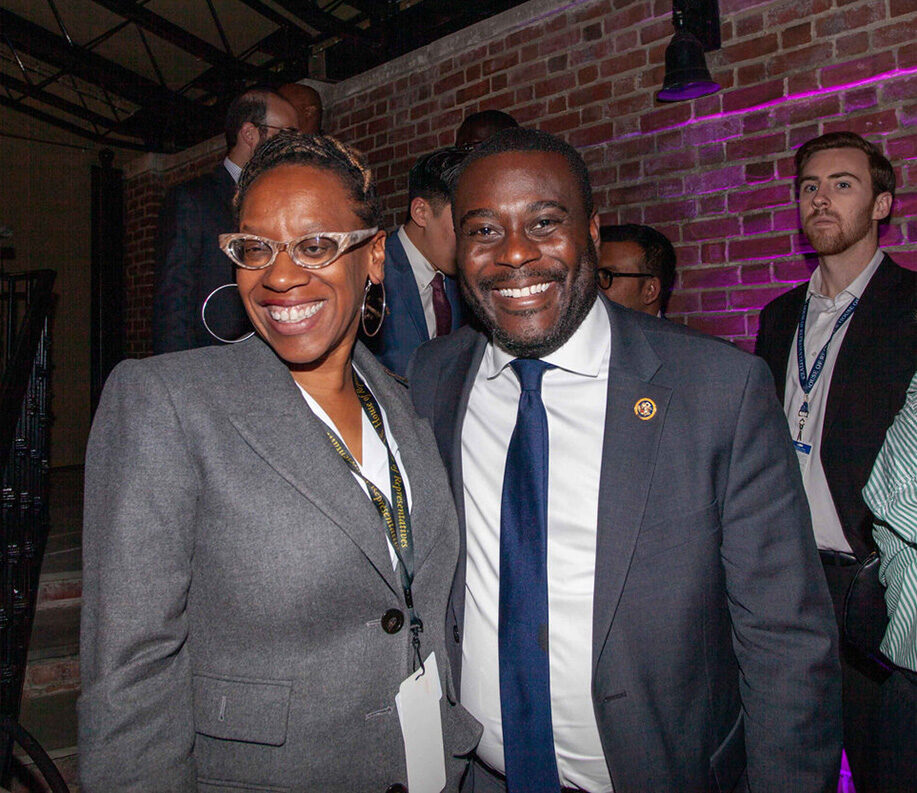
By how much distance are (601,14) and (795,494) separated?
3.00 meters

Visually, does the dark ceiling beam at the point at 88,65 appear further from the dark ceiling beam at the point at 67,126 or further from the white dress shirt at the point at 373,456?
the white dress shirt at the point at 373,456

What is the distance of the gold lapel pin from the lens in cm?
142

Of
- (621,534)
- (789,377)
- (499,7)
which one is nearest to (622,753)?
(621,534)

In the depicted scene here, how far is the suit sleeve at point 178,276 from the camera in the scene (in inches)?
98.3

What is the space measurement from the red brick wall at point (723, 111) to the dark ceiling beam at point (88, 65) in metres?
4.40

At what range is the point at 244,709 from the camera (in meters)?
1.13

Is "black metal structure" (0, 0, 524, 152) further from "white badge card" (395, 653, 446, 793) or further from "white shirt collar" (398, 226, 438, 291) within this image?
"white badge card" (395, 653, 446, 793)

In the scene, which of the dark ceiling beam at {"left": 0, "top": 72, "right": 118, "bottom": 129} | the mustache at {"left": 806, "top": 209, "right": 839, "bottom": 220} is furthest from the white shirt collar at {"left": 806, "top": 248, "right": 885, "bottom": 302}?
the dark ceiling beam at {"left": 0, "top": 72, "right": 118, "bottom": 129}

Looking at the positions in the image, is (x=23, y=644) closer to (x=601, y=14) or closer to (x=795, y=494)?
(x=795, y=494)

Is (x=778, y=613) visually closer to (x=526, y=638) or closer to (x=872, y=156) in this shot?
(x=526, y=638)

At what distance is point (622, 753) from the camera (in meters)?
1.33

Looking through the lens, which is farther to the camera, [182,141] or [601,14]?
[182,141]

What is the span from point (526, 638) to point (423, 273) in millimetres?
2023

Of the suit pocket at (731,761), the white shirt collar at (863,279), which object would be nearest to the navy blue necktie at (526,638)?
the suit pocket at (731,761)
